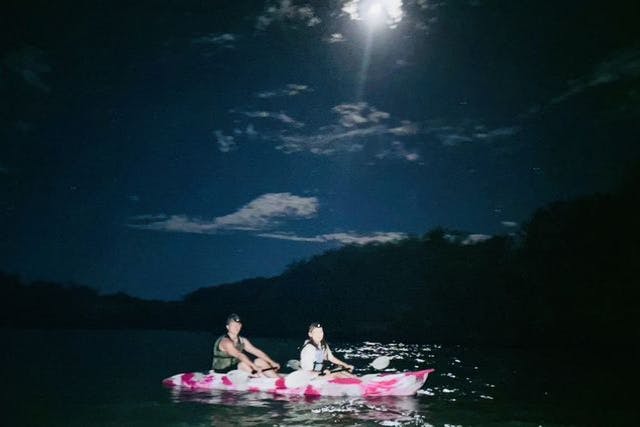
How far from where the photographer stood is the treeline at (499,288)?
34.0 metres

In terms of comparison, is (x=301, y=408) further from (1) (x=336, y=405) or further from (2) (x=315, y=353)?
(2) (x=315, y=353)

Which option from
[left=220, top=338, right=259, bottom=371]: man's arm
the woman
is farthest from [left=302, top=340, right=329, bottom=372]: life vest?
[left=220, top=338, right=259, bottom=371]: man's arm

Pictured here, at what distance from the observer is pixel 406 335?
60.6 meters

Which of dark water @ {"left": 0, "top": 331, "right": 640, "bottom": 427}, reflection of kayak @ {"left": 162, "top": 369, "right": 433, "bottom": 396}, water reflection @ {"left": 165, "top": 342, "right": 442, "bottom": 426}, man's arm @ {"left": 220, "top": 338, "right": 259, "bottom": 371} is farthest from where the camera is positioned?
man's arm @ {"left": 220, "top": 338, "right": 259, "bottom": 371}

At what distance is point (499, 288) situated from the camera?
48125mm

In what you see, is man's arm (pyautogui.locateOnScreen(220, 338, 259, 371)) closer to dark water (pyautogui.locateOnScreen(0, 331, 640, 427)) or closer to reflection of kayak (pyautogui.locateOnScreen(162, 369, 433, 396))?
reflection of kayak (pyautogui.locateOnScreen(162, 369, 433, 396))

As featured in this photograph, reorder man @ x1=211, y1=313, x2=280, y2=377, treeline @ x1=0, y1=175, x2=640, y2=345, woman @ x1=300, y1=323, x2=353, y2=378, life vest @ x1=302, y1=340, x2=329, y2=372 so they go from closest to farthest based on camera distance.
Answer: woman @ x1=300, y1=323, x2=353, y2=378 → life vest @ x1=302, y1=340, x2=329, y2=372 → man @ x1=211, y1=313, x2=280, y2=377 → treeline @ x1=0, y1=175, x2=640, y2=345

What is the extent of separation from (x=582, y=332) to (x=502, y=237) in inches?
590

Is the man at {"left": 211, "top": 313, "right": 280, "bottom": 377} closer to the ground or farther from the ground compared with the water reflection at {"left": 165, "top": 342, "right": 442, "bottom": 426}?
farther from the ground

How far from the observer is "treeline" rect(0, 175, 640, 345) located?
1339 inches

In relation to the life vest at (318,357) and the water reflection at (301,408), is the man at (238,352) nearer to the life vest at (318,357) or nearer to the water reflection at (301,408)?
the water reflection at (301,408)

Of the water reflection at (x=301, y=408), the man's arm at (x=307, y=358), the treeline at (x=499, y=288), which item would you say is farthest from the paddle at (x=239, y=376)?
the treeline at (x=499, y=288)

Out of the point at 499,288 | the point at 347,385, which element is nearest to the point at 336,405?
the point at 347,385

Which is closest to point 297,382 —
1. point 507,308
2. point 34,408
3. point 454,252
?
point 34,408
